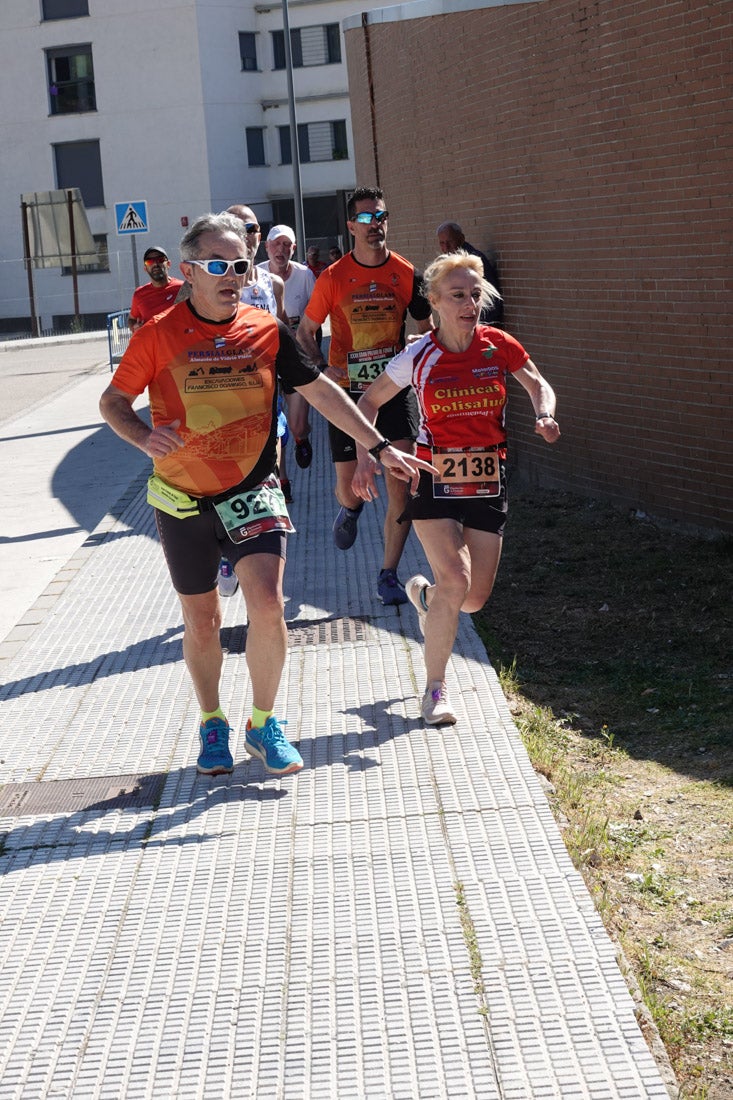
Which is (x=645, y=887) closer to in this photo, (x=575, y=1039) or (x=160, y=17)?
(x=575, y=1039)

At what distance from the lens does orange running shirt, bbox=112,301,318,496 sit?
5.05m

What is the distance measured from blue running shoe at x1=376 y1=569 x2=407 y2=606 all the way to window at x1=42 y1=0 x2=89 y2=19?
47.1 m

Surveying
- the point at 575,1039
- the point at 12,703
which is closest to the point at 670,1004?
the point at 575,1039

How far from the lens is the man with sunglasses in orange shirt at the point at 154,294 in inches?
426

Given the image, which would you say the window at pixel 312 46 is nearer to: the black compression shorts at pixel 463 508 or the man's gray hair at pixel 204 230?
the black compression shorts at pixel 463 508

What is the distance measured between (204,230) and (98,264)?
47.1 m

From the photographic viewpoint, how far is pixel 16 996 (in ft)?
12.9

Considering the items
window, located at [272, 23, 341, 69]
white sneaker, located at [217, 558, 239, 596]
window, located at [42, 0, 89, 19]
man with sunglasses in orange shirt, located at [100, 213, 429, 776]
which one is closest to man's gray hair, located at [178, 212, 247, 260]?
man with sunglasses in orange shirt, located at [100, 213, 429, 776]

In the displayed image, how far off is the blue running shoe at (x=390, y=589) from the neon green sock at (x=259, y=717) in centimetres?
250

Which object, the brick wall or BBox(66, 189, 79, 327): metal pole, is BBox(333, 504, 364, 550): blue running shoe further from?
BBox(66, 189, 79, 327): metal pole

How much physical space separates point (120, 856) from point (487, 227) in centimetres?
854

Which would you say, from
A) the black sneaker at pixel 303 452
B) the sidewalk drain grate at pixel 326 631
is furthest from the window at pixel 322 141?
the sidewalk drain grate at pixel 326 631

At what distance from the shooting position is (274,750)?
5355 mm

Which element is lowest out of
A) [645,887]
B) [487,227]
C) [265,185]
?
[645,887]
